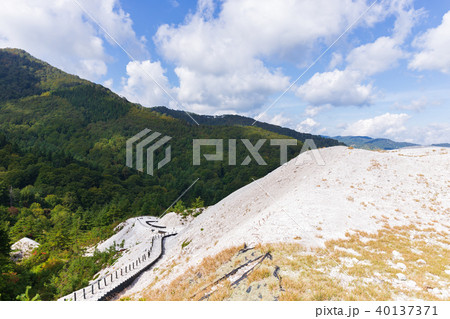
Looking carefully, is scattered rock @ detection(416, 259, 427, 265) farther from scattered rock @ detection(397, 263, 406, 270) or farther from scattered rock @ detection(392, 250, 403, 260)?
scattered rock @ detection(397, 263, 406, 270)

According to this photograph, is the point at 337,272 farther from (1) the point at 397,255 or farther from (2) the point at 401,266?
(1) the point at 397,255

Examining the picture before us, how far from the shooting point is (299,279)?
859 cm

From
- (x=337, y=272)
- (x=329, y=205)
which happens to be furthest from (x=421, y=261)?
(x=329, y=205)

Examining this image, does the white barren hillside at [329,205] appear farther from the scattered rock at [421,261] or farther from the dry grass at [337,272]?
the scattered rock at [421,261]

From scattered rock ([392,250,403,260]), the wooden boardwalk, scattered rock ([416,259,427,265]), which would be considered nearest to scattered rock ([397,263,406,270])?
scattered rock ([392,250,403,260])

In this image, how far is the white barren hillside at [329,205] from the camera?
13.9m

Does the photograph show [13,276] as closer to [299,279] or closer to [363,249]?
[299,279]

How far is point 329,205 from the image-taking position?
16.3m

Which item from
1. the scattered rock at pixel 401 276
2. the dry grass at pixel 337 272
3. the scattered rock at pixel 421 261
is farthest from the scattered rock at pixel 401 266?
the scattered rock at pixel 401 276

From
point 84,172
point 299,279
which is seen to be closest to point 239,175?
point 84,172

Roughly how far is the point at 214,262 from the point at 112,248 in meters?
32.1

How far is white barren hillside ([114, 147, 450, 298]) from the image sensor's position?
13.9m

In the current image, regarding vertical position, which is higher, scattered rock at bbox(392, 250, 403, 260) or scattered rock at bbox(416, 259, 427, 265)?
scattered rock at bbox(392, 250, 403, 260)

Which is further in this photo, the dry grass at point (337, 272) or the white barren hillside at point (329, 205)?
the white barren hillside at point (329, 205)
